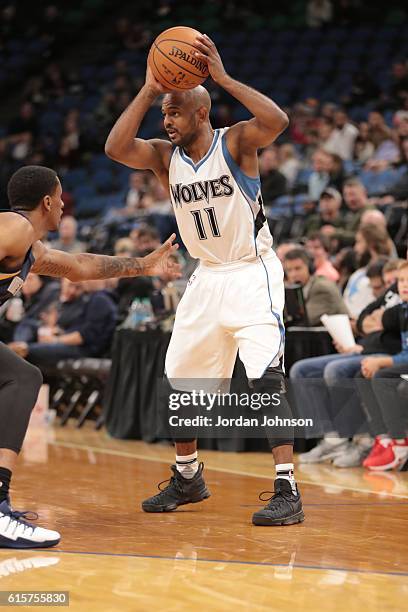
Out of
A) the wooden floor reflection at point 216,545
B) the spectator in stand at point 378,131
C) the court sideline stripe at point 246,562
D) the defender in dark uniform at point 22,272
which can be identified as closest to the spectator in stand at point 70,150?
the spectator in stand at point 378,131

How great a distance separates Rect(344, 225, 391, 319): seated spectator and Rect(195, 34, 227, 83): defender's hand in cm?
336

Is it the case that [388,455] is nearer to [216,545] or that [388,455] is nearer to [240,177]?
[240,177]

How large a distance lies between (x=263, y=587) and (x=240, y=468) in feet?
11.0

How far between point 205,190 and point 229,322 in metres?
0.64

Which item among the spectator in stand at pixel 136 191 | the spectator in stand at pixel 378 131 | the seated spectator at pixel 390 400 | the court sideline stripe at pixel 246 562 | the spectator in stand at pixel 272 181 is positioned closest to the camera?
the court sideline stripe at pixel 246 562

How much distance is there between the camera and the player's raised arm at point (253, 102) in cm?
452

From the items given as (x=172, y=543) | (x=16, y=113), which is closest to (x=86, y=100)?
(x=16, y=113)

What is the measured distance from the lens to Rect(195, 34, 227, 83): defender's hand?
4.54 metres

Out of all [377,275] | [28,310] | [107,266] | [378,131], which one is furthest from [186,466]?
[378,131]

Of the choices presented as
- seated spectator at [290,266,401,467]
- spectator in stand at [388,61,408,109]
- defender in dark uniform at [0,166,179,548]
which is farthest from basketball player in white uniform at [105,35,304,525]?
spectator in stand at [388,61,408,109]

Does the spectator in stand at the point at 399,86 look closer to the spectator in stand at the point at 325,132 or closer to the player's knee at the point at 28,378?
the spectator in stand at the point at 325,132

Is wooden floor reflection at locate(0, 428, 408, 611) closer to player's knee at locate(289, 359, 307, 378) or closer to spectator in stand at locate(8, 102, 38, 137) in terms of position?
player's knee at locate(289, 359, 307, 378)

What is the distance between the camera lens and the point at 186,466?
5113 millimetres

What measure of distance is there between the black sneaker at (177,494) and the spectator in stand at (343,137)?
8065 mm
